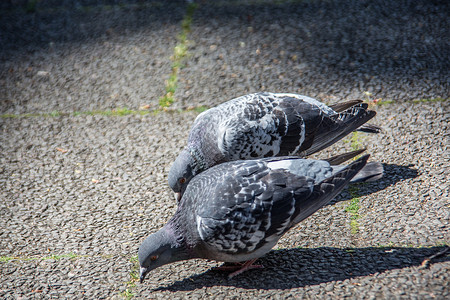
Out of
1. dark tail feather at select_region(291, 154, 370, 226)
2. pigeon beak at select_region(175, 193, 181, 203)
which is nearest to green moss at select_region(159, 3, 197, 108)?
pigeon beak at select_region(175, 193, 181, 203)

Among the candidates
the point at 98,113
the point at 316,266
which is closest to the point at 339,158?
the point at 316,266

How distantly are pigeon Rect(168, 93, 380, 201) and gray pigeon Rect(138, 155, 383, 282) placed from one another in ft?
1.74

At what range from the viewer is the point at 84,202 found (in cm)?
395

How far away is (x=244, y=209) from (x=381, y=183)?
143cm

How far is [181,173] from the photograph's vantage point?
3.88 metres

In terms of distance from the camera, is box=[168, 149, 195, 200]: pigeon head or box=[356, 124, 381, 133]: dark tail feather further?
box=[356, 124, 381, 133]: dark tail feather

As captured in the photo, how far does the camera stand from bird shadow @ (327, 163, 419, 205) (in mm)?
3795

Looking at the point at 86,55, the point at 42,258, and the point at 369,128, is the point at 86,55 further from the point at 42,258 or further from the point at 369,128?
the point at 369,128

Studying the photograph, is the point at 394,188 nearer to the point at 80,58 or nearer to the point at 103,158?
the point at 103,158

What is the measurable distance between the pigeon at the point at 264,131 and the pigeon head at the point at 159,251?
2.39 feet

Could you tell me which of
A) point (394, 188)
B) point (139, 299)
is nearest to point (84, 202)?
point (139, 299)

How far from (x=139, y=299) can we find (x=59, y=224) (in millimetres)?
1111

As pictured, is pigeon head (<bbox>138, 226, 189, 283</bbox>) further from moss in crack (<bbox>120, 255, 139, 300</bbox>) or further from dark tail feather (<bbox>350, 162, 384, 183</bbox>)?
dark tail feather (<bbox>350, 162, 384, 183</bbox>)

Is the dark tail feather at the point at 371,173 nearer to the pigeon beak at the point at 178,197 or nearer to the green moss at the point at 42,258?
the pigeon beak at the point at 178,197
